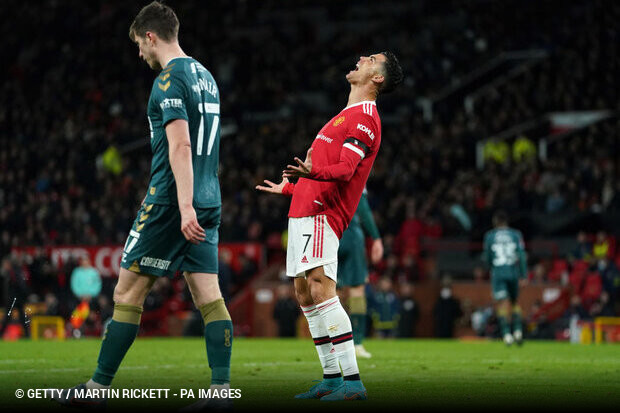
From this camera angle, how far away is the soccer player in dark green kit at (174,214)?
600cm

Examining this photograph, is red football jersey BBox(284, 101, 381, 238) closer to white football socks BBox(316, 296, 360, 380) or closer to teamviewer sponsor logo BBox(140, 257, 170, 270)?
white football socks BBox(316, 296, 360, 380)

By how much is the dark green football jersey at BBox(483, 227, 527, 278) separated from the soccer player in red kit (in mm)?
10596

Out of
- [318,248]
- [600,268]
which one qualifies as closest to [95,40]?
[600,268]

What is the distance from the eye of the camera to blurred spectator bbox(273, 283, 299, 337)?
2292 cm

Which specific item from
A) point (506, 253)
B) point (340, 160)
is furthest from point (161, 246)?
point (506, 253)

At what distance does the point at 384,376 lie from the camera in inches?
356

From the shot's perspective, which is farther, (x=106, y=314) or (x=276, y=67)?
(x=276, y=67)

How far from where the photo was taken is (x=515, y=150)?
28547 millimetres

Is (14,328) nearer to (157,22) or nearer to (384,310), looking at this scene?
(384,310)

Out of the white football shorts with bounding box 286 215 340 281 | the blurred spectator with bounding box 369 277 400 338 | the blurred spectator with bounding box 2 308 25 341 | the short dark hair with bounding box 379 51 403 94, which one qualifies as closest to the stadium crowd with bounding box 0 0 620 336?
the blurred spectator with bounding box 2 308 25 341

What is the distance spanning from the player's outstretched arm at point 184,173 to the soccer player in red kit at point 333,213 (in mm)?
925

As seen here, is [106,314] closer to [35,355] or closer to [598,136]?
[35,355]

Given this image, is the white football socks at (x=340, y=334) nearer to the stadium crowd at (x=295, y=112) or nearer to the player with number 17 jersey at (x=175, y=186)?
the player with number 17 jersey at (x=175, y=186)

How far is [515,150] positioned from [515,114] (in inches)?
57.9
